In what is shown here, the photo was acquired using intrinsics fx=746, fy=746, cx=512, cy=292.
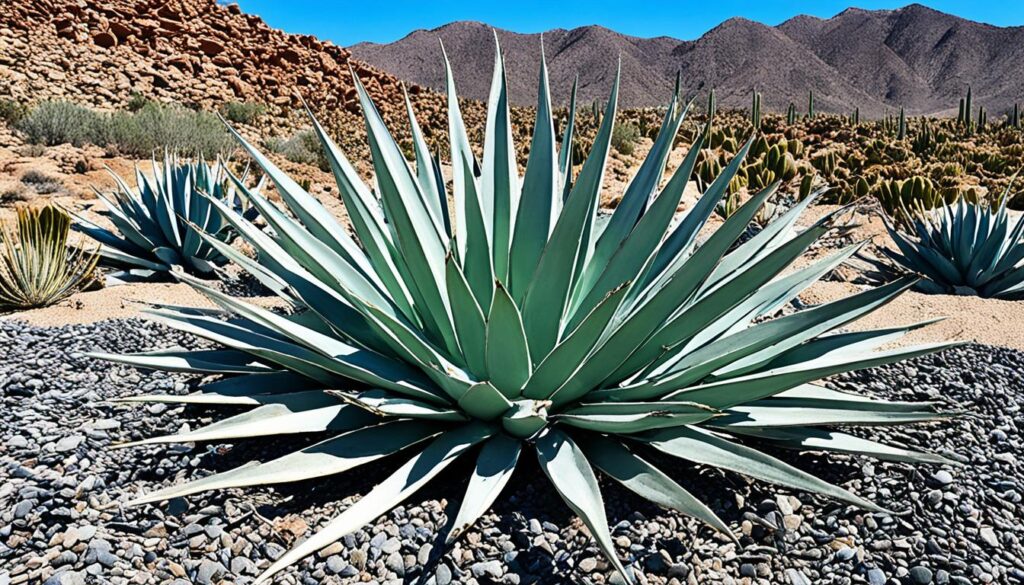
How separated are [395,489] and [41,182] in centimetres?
1096

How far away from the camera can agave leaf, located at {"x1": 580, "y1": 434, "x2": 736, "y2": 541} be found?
6.07 feet

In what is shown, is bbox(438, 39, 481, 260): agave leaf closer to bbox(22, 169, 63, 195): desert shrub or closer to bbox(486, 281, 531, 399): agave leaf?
bbox(486, 281, 531, 399): agave leaf

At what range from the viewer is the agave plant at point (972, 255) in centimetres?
506

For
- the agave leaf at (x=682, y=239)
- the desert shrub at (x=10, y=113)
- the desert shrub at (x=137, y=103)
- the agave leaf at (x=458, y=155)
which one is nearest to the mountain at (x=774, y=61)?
the desert shrub at (x=137, y=103)

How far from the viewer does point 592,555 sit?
1.99 meters

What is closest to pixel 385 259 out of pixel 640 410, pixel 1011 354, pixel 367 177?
pixel 640 410

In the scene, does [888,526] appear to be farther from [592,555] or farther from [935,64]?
[935,64]

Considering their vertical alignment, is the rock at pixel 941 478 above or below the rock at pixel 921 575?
above

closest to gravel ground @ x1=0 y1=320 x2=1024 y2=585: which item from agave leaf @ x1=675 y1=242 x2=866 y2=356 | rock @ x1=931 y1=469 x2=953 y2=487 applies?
rock @ x1=931 y1=469 x2=953 y2=487

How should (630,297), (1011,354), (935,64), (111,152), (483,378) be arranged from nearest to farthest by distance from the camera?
(483,378)
(630,297)
(1011,354)
(111,152)
(935,64)

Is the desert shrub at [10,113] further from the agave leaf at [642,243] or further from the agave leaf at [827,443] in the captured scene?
the agave leaf at [827,443]

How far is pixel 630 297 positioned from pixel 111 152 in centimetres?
1384

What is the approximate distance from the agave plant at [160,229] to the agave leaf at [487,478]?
4.20m

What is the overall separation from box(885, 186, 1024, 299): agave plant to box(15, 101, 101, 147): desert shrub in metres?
14.2
